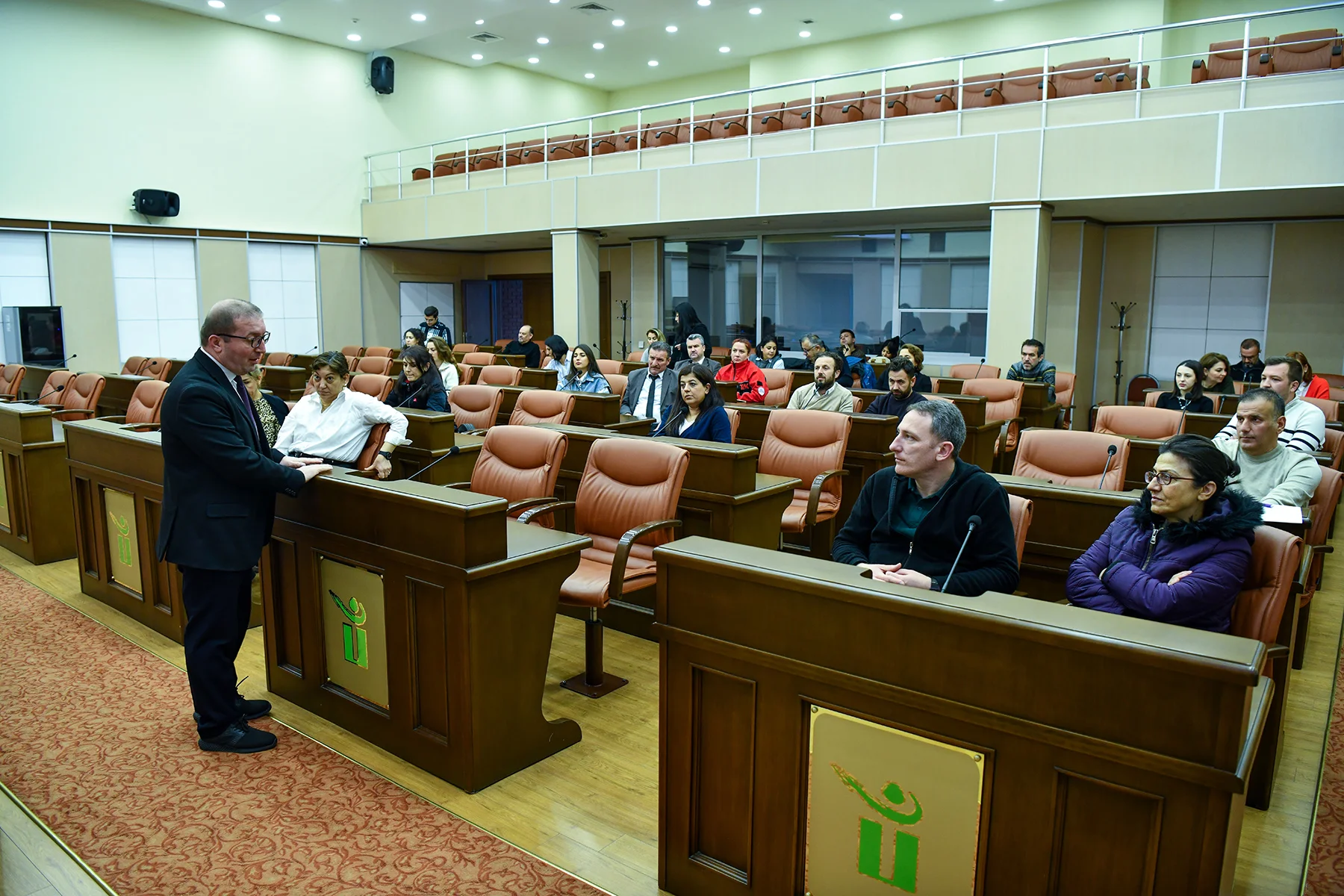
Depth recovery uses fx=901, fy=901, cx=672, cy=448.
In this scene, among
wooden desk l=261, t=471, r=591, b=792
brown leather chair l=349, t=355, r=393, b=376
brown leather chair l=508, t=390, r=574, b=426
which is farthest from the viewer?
brown leather chair l=349, t=355, r=393, b=376

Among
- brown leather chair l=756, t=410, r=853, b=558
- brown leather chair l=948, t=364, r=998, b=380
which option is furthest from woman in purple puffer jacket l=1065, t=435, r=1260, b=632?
brown leather chair l=948, t=364, r=998, b=380

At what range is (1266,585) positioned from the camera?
2494 mm

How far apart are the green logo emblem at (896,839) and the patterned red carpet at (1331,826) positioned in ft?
4.32

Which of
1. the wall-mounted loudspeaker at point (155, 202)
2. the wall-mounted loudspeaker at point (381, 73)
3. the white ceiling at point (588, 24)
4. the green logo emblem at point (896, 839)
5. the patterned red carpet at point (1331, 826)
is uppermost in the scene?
the white ceiling at point (588, 24)

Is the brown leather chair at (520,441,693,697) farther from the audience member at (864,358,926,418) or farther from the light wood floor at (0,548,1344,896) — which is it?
the audience member at (864,358,926,418)

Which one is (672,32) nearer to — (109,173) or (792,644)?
(109,173)

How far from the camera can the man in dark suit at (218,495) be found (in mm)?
2965

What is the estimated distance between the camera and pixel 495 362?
11570 mm

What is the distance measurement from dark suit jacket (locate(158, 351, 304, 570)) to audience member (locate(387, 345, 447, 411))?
3.10m

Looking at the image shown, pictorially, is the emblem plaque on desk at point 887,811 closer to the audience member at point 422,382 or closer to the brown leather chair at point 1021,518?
the brown leather chair at point 1021,518

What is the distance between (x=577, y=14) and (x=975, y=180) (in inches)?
320

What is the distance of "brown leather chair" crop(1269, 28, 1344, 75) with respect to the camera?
782 centimetres

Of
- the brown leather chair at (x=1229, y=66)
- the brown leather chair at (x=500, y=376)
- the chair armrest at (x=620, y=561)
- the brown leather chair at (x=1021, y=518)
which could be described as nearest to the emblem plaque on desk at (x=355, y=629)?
the chair armrest at (x=620, y=561)

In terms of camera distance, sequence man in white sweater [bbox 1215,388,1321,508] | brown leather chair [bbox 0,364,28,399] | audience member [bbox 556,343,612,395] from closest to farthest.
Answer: man in white sweater [bbox 1215,388,1321,508] < audience member [bbox 556,343,612,395] < brown leather chair [bbox 0,364,28,399]
